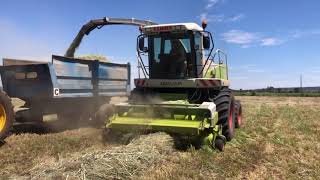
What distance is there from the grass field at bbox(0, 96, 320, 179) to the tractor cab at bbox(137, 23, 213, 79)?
1.90 meters

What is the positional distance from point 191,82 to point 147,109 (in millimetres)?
1255

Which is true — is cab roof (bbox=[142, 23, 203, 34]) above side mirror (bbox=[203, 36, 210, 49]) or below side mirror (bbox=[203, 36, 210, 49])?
above

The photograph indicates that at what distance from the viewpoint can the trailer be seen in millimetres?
9492

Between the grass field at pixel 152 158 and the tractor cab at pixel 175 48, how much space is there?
6.25 feet

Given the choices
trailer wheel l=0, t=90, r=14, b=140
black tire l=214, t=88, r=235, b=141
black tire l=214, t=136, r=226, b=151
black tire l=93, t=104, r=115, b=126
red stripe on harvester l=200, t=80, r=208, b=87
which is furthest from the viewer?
black tire l=93, t=104, r=115, b=126

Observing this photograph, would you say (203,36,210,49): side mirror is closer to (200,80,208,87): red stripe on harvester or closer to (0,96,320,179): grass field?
(200,80,208,87): red stripe on harvester

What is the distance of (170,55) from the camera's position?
974 centimetres

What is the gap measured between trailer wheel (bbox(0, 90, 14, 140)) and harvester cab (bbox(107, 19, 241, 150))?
1909mm

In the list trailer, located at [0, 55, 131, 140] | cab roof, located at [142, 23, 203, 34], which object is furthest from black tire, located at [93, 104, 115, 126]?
cab roof, located at [142, 23, 203, 34]

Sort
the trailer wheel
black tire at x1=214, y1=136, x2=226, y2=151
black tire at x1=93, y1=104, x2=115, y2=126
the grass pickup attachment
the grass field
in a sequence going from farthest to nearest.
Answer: black tire at x1=93, y1=104, x2=115, y2=126
the trailer wheel
black tire at x1=214, y1=136, x2=226, y2=151
the grass pickup attachment
the grass field

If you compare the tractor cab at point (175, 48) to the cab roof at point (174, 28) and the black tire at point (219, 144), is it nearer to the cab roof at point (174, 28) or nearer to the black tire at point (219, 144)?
the cab roof at point (174, 28)

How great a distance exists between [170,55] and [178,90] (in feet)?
2.75

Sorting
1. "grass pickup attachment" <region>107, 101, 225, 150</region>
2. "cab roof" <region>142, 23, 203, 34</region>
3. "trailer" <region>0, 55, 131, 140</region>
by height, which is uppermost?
"cab roof" <region>142, 23, 203, 34</region>

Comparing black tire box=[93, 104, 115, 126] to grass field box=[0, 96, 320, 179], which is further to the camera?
black tire box=[93, 104, 115, 126]
